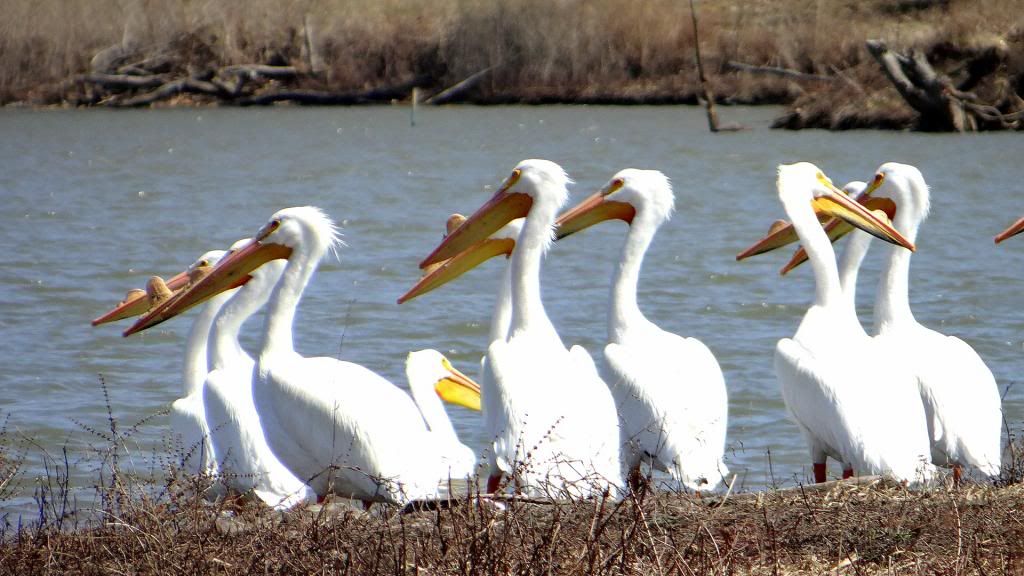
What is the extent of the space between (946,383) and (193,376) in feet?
10.1

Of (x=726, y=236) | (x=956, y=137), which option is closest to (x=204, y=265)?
(x=726, y=236)

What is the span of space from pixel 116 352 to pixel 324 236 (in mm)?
4896

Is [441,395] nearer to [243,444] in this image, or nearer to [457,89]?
[243,444]

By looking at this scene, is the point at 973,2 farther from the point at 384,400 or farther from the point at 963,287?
the point at 384,400

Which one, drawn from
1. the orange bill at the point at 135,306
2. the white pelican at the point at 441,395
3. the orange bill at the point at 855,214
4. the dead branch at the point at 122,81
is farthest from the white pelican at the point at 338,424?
the dead branch at the point at 122,81

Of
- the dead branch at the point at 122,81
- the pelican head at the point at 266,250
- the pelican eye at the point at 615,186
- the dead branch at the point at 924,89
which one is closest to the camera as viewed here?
the pelican head at the point at 266,250

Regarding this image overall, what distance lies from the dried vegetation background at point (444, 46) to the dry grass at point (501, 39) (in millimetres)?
39

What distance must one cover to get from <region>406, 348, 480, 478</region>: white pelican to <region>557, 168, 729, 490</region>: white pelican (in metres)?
0.85

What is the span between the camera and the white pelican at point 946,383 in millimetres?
5676

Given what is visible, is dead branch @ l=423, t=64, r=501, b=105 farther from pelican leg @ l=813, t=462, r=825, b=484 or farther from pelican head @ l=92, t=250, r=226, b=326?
pelican leg @ l=813, t=462, r=825, b=484

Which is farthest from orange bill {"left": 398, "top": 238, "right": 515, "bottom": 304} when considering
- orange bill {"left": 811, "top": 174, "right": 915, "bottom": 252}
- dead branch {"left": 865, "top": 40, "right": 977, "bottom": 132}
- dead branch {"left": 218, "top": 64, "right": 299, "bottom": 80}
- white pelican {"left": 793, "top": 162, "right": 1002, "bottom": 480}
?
dead branch {"left": 218, "top": 64, "right": 299, "bottom": 80}

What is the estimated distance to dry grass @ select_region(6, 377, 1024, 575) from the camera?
11.3 ft

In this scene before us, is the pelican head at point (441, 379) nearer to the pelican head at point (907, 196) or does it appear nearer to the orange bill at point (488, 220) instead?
the orange bill at point (488, 220)

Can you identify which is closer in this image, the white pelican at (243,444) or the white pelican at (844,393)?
the white pelican at (844,393)
